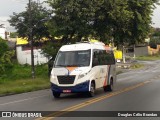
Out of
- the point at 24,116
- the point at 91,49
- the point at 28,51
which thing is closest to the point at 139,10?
the point at 91,49

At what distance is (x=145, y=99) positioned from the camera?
727 inches

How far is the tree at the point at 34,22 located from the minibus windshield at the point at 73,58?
1697 centimetres

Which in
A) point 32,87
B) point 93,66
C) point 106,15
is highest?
point 106,15

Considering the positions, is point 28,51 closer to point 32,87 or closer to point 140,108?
point 32,87

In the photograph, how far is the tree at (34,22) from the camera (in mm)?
39409

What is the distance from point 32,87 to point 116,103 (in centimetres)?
1247

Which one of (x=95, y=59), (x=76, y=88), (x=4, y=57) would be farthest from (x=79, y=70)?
(x=4, y=57)

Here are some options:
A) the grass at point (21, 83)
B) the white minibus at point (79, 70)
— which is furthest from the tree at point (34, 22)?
the white minibus at point (79, 70)

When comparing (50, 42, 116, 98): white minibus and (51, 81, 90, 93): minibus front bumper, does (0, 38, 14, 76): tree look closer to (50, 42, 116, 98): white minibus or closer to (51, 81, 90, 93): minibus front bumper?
(50, 42, 116, 98): white minibus

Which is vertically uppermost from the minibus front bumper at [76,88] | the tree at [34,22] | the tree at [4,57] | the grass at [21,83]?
the tree at [34,22]

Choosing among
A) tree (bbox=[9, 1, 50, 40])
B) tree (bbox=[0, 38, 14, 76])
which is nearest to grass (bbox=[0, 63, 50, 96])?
tree (bbox=[0, 38, 14, 76])

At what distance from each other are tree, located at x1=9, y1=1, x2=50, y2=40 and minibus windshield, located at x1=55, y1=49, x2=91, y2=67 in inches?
668

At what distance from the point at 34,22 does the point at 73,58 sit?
1938 centimetres

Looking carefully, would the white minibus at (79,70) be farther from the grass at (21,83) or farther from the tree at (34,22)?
the tree at (34,22)
